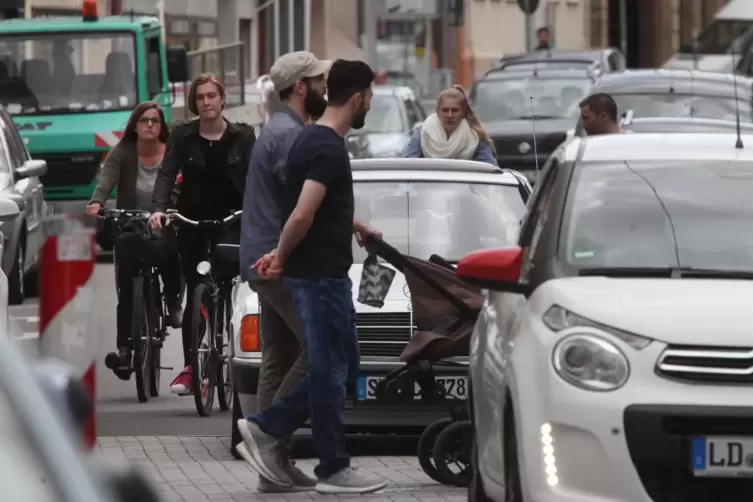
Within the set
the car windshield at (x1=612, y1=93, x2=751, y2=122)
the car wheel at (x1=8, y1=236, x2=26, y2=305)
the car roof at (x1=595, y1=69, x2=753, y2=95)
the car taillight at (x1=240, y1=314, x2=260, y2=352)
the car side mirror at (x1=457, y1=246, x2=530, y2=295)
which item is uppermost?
the car side mirror at (x1=457, y1=246, x2=530, y2=295)

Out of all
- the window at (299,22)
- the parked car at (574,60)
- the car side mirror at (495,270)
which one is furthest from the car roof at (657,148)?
the window at (299,22)

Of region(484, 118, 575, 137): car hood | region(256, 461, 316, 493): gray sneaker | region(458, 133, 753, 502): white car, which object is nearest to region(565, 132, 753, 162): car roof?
region(458, 133, 753, 502): white car

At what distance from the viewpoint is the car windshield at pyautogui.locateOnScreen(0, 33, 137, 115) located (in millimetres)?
25108

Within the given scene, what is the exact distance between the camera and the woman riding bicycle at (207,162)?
12.6 meters

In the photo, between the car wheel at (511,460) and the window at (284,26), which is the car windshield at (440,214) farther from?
the window at (284,26)

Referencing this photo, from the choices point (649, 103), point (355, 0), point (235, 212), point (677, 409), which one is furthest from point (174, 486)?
point (355, 0)

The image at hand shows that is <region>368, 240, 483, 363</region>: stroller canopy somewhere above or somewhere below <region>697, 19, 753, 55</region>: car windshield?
below

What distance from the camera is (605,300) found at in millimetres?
7238

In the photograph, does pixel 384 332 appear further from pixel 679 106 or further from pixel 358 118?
pixel 679 106

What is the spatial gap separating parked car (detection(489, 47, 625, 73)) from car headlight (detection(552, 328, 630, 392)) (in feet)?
85.9

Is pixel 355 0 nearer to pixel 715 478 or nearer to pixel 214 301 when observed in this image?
pixel 214 301

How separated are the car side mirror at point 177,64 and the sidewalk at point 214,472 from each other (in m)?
13.5

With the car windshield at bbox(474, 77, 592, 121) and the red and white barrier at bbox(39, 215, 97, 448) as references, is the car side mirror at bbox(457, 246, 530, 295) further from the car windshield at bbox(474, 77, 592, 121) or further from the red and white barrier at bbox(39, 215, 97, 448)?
the car windshield at bbox(474, 77, 592, 121)

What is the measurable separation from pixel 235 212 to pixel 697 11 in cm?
7066
